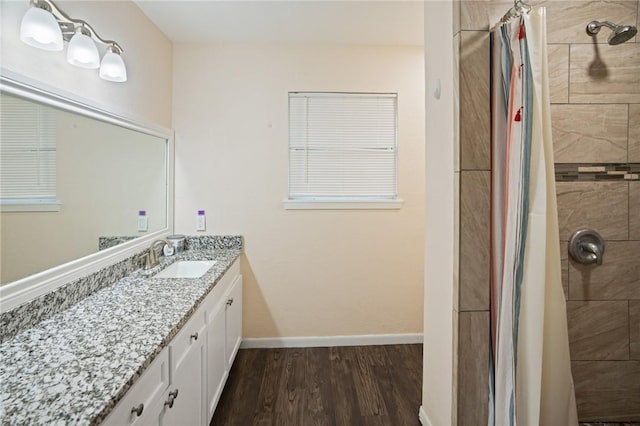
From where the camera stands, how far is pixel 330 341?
264cm

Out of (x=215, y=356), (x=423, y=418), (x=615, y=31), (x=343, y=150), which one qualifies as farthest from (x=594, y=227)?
(x=215, y=356)

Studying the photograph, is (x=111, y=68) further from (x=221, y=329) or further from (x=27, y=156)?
(x=221, y=329)

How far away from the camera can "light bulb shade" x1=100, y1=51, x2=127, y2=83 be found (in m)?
1.63

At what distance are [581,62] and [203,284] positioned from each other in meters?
2.08

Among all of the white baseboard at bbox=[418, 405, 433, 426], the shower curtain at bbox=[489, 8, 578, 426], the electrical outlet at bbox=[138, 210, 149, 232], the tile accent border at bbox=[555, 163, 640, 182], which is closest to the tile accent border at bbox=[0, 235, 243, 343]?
the electrical outlet at bbox=[138, 210, 149, 232]

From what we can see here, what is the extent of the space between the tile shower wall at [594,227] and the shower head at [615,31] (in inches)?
1.2

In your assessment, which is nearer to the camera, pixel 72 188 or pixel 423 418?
pixel 72 188

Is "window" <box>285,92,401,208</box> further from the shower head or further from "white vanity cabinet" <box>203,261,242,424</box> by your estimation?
the shower head

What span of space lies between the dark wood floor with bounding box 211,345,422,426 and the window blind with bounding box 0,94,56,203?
1524mm

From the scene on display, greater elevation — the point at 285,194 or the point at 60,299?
the point at 285,194

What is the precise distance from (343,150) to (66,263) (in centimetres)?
197

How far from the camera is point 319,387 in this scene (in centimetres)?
209

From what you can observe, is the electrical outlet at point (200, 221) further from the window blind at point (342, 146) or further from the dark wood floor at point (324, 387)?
the dark wood floor at point (324, 387)

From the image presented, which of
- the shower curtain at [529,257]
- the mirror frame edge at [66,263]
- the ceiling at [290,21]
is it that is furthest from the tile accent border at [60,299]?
the shower curtain at [529,257]
